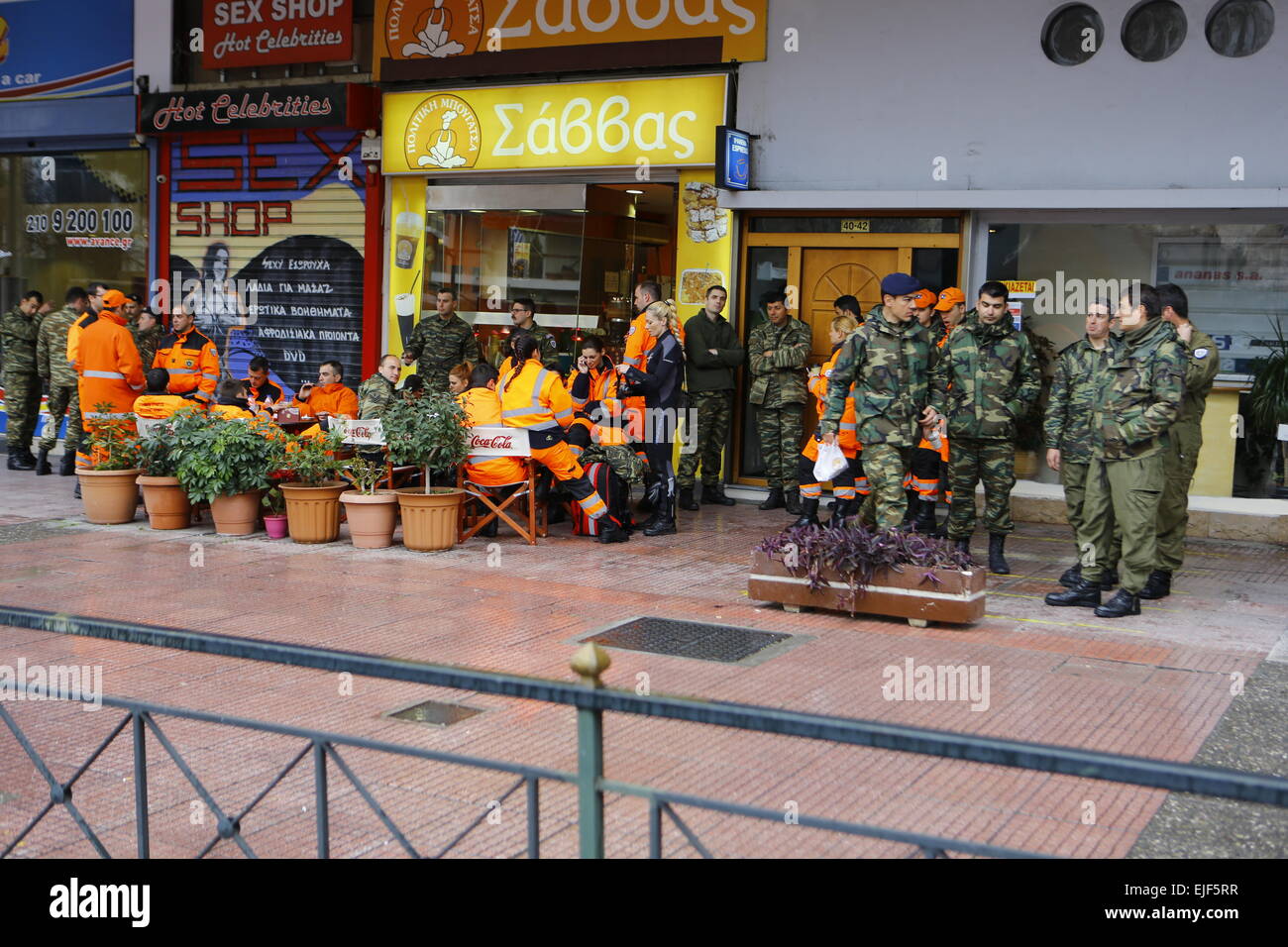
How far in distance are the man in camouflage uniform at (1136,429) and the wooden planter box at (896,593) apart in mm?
941

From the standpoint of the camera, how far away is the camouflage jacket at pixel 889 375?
8.55 meters

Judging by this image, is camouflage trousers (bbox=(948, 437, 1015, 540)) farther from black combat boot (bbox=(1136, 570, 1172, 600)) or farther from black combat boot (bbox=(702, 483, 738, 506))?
black combat boot (bbox=(702, 483, 738, 506))

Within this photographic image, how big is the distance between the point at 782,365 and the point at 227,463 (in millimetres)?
4966

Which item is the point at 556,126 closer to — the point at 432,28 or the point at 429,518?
the point at 432,28

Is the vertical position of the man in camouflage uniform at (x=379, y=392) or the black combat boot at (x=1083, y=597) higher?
the man in camouflage uniform at (x=379, y=392)

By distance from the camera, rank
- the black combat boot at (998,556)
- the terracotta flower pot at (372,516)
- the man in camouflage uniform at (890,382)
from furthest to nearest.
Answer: the terracotta flower pot at (372,516)
the black combat boot at (998,556)
the man in camouflage uniform at (890,382)

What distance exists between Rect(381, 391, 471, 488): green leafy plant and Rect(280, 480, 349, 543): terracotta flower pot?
75 centimetres

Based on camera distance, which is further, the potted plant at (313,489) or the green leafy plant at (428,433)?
the potted plant at (313,489)

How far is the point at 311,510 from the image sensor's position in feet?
34.0

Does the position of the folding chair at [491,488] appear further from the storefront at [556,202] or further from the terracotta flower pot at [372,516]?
the storefront at [556,202]

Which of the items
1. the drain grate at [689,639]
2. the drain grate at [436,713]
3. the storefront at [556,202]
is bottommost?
the drain grate at [436,713]

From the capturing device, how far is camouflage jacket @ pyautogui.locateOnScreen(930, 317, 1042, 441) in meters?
9.09

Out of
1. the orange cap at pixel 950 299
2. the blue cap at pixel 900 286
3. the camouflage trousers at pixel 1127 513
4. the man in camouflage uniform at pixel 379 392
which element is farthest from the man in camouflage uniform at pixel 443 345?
the camouflage trousers at pixel 1127 513
